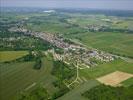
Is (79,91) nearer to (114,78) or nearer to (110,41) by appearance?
(114,78)

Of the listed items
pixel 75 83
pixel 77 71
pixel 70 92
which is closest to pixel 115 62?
pixel 77 71

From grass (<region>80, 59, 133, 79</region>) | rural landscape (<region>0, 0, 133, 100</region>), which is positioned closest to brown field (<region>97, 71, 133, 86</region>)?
rural landscape (<region>0, 0, 133, 100</region>)

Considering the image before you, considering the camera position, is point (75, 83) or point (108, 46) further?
point (108, 46)

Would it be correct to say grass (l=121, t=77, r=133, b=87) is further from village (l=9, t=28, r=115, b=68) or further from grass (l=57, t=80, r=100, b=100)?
village (l=9, t=28, r=115, b=68)

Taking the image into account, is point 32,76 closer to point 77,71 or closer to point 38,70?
point 38,70

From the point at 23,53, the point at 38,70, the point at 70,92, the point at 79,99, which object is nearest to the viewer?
the point at 79,99

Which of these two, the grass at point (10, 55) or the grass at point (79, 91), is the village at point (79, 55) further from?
the grass at point (79, 91)

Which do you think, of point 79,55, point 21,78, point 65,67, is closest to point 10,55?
point 65,67
